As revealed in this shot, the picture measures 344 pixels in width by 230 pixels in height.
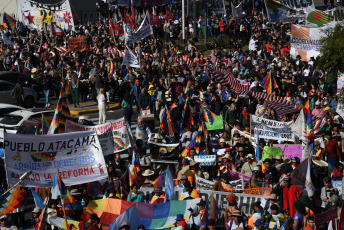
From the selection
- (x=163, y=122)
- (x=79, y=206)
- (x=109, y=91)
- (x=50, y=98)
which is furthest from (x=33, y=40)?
(x=79, y=206)

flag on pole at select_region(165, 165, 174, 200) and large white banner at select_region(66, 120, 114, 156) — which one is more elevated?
large white banner at select_region(66, 120, 114, 156)

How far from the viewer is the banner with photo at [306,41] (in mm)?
23672

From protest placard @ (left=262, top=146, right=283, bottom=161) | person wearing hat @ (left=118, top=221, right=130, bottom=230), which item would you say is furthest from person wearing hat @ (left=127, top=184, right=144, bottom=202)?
protest placard @ (left=262, top=146, right=283, bottom=161)

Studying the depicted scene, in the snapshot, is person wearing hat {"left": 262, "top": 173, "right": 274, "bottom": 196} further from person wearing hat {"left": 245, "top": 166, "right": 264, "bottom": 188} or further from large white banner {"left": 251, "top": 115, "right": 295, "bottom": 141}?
large white banner {"left": 251, "top": 115, "right": 295, "bottom": 141}

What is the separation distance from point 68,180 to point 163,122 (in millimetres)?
5223

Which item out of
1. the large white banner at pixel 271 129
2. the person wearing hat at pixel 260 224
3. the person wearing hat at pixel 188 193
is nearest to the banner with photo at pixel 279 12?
the large white banner at pixel 271 129

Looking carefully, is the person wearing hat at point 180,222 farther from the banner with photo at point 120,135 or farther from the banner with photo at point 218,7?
the banner with photo at point 218,7

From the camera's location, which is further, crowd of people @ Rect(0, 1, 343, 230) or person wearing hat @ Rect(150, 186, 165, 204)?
person wearing hat @ Rect(150, 186, 165, 204)

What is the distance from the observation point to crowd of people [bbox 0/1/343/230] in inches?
476

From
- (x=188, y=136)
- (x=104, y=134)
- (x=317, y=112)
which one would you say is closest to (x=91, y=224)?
(x=104, y=134)

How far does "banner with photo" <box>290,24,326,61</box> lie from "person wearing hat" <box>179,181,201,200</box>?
1256 centimetres

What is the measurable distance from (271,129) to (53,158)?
233 inches

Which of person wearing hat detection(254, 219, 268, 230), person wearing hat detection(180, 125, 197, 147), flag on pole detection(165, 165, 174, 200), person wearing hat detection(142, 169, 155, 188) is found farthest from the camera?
person wearing hat detection(180, 125, 197, 147)

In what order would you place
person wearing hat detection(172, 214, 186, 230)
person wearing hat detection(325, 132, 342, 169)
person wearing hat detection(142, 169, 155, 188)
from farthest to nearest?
person wearing hat detection(325, 132, 342, 169) → person wearing hat detection(142, 169, 155, 188) → person wearing hat detection(172, 214, 186, 230)
